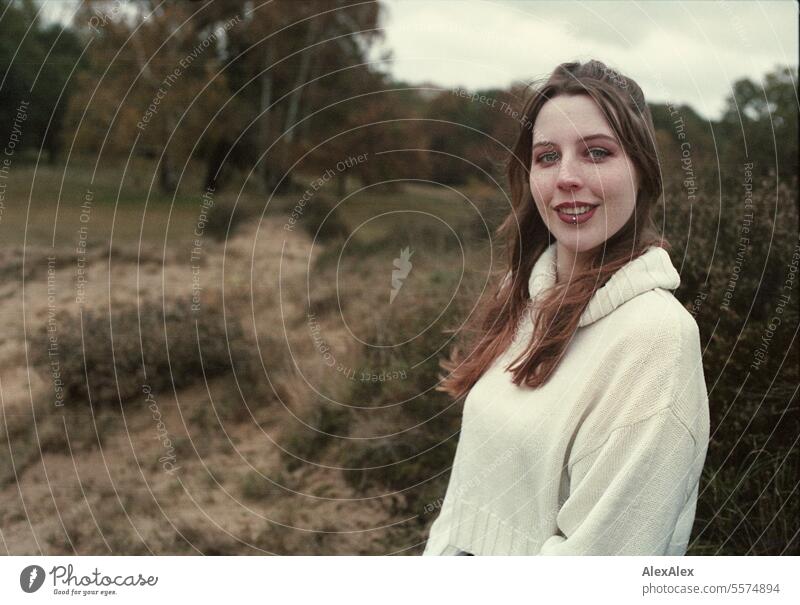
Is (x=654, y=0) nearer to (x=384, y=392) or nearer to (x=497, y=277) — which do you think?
(x=497, y=277)

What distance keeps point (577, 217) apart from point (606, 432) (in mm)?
456

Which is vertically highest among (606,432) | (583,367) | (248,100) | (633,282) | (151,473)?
(248,100)

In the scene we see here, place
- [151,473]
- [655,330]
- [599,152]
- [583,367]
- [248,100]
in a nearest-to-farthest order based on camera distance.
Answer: [655,330] → [583,367] → [599,152] → [151,473] → [248,100]

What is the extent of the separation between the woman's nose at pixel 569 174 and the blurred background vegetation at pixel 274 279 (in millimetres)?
437

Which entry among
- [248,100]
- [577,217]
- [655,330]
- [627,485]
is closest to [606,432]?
[627,485]

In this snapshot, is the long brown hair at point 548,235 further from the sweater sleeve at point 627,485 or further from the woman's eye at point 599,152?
the sweater sleeve at point 627,485

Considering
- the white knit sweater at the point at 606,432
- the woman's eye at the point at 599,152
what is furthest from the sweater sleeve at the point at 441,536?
the woman's eye at the point at 599,152

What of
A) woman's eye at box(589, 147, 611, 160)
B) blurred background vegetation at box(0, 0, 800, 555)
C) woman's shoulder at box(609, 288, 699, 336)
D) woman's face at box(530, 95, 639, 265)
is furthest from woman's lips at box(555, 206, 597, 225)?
blurred background vegetation at box(0, 0, 800, 555)

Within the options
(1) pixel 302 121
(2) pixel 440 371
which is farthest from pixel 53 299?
(2) pixel 440 371

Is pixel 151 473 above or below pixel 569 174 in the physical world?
below

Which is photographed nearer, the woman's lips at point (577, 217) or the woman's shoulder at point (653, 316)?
the woman's shoulder at point (653, 316)

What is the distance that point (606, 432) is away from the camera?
145cm

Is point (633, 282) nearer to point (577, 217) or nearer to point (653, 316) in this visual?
point (653, 316)

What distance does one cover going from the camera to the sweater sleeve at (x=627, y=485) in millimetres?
1415
